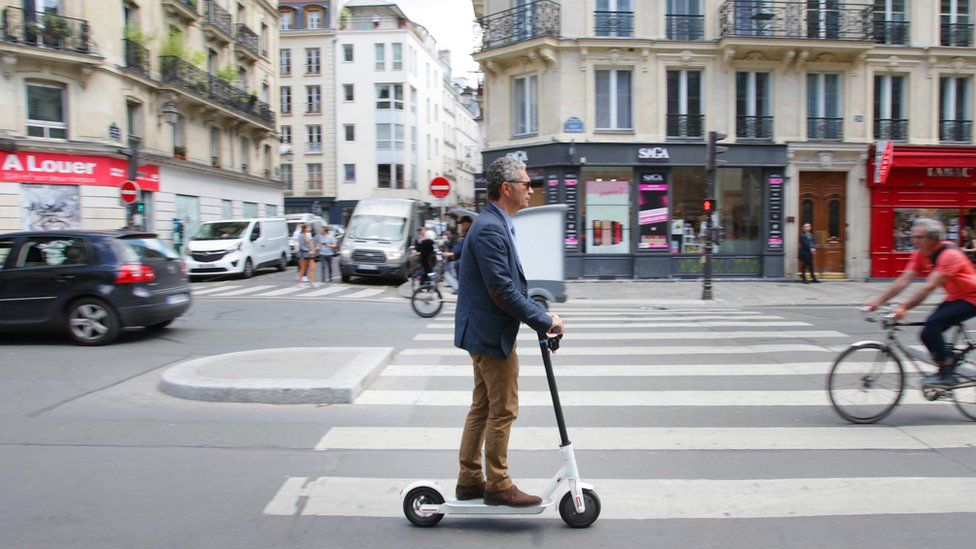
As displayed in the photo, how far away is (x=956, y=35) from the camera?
22.7 m

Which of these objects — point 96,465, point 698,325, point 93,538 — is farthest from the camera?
point 698,325

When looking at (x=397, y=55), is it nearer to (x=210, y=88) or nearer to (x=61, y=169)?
(x=210, y=88)

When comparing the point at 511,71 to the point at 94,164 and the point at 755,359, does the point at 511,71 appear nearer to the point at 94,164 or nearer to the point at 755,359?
the point at 94,164

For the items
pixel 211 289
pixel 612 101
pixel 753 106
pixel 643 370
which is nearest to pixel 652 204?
pixel 612 101

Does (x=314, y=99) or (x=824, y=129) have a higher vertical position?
(x=314, y=99)

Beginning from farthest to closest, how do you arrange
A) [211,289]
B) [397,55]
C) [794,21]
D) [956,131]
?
1. [397,55]
2. [956,131]
3. [794,21]
4. [211,289]

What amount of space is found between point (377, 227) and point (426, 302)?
30.5ft

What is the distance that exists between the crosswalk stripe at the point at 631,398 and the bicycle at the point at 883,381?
0.58 m

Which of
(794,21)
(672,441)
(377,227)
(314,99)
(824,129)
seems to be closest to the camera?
(672,441)

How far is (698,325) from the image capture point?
39.3 ft

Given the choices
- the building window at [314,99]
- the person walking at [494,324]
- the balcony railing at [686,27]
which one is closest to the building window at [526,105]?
the balcony railing at [686,27]

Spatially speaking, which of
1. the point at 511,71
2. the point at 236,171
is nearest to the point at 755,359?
the point at 511,71

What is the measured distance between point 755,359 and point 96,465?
7170mm

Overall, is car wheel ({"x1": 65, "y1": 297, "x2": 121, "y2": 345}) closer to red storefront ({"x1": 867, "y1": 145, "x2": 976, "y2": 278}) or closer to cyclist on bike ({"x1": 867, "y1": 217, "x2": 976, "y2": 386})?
cyclist on bike ({"x1": 867, "y1": 217, "x2": 976, "y2": 386})
